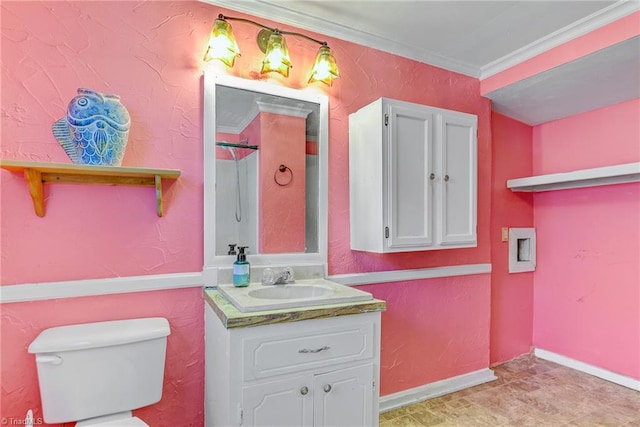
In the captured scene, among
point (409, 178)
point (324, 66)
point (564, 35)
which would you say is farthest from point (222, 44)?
point (564, 35)

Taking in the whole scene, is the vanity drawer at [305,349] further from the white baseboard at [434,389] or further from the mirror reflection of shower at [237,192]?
the white baseboard at [434,389]

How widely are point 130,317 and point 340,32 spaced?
1.86 meters

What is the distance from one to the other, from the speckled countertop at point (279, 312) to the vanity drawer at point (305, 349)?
0.20ft

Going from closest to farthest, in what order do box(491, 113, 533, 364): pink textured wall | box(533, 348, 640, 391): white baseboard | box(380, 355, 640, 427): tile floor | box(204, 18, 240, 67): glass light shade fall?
box(204, 18, 240, 67): glass light shade < box(380, 355, 640, 427): tile floor < box(533, 348, 640, 391): white baseboard < box(491, 113, 533, 364): pink textured wall

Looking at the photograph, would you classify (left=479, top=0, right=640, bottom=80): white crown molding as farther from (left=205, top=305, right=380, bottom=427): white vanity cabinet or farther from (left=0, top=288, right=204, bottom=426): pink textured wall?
(left=0, top=288, right=204, bottom=426): pink textured wall

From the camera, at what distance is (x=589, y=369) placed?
2.60 m

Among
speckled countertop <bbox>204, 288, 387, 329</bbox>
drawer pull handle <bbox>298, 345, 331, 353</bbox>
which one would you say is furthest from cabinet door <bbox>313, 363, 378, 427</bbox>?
speckled countertop <bbox>204, 288, 387, 329</bbox>

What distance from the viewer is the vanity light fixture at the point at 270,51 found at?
1.63 m

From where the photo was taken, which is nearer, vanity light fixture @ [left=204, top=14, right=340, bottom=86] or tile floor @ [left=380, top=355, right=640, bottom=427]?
vanity light fixture @ [left=204, top=14, right=340, bottom=86]

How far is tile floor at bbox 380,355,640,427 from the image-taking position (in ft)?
6.56

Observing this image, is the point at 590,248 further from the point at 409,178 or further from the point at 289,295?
the point at 289,295

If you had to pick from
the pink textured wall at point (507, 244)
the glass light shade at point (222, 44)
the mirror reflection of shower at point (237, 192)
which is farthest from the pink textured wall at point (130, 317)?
the pink textured wall at point (507, 244)

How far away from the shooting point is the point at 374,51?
A: 2162 mm

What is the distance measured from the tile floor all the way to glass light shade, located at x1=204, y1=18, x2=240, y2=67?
2.13 m
